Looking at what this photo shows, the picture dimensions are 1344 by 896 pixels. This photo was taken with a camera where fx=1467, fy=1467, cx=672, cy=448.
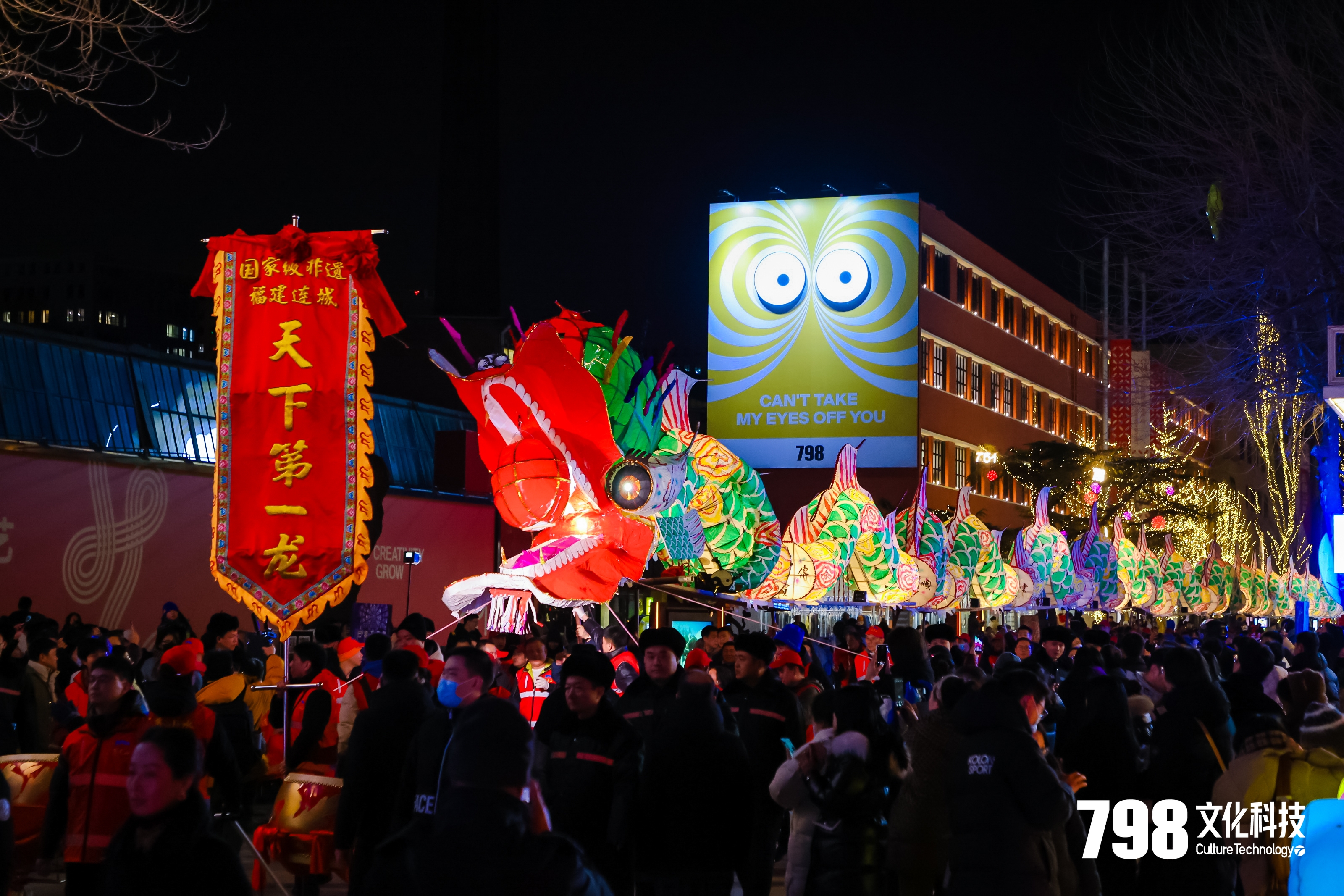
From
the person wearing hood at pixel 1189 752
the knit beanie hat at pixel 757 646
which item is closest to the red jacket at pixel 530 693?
the knit beanie hat at pixel 757 646

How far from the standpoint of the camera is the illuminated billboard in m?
38.9

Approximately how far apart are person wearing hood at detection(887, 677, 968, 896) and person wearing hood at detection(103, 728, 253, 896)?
3.14 m

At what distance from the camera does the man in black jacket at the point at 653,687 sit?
7383mm

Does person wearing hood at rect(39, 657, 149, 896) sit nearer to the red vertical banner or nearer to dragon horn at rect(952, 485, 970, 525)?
dragon horn at rect(952, 485, 970, 525)

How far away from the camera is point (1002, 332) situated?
52188 mm

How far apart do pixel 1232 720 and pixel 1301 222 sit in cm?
1094

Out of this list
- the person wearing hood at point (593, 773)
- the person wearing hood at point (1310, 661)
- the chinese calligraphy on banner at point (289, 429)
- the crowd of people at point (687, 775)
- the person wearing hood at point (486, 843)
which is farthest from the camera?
the person wearing hood at point (1310, 661)

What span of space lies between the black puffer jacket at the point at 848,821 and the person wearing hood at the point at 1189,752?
2.23 metres

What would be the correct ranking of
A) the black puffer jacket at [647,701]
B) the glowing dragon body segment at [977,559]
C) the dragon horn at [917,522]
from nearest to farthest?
the black puffer jacket at [647,701] → the dragon horn at [917,522] → the glowing dragon body segment at [977,559]

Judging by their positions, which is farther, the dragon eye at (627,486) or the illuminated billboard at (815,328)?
the illuminated billboard at (815,328)

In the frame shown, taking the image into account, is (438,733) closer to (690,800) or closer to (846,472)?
(690,800)

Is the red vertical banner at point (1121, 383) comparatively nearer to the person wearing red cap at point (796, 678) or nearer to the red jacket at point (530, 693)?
the red jacket at point (530, 693)

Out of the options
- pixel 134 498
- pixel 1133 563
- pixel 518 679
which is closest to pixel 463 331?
pixel 134 498

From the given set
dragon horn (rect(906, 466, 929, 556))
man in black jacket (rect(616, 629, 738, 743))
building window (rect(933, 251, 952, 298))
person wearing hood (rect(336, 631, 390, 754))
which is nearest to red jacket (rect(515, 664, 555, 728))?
person wearing hood (rect(336, 631, 390, 754))
